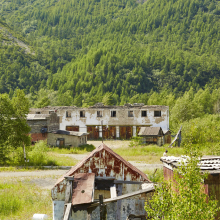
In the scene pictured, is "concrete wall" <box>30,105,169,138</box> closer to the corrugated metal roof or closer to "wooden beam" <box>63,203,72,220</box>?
the corrugated metal roof

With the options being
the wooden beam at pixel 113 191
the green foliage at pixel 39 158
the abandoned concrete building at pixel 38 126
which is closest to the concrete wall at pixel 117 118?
the abandoned concrete building at pixel 38 126

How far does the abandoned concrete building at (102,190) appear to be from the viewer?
727 cm

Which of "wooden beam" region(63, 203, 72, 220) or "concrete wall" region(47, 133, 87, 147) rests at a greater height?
"concrete wall" region(47, 133, 87, 147)

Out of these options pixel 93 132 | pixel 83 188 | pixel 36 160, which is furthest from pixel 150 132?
pixel 83 188

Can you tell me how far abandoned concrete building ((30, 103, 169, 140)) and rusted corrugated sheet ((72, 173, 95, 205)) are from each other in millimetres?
37143

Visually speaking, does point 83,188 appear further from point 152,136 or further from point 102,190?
point 152,136

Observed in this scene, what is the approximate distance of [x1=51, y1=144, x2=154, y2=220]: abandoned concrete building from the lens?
7266mm

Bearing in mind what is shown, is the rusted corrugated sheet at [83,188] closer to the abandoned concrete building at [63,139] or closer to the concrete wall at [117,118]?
the abandoned concrete building at [63,139]

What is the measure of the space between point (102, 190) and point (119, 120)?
1518 inches

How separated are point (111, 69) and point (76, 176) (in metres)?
131

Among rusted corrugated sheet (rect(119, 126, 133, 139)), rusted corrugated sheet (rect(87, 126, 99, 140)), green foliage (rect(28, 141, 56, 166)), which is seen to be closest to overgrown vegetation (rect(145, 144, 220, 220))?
green foliage (rect(28, 141, 56, 166))

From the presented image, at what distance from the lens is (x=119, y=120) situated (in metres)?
46.9

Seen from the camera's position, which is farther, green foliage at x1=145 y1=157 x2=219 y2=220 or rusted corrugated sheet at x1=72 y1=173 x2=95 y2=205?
rusted corrugated sheet at x1=72 y1=173 x2=95 y2=205

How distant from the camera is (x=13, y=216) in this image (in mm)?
12125
